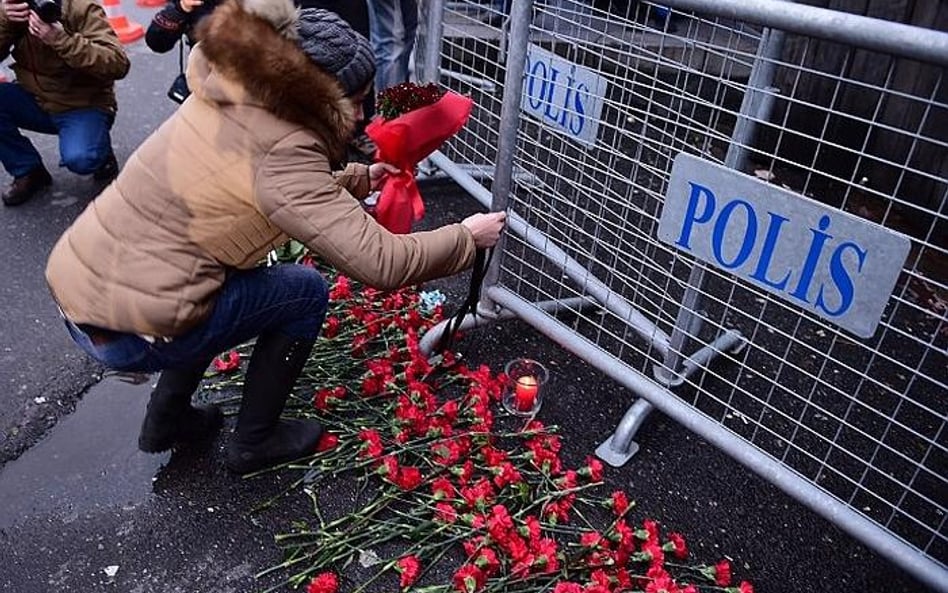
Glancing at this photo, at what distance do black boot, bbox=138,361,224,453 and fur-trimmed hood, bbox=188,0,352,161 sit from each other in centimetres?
89

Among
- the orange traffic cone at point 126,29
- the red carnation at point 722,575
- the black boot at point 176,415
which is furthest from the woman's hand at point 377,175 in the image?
the orange traffic cone at point 126,29

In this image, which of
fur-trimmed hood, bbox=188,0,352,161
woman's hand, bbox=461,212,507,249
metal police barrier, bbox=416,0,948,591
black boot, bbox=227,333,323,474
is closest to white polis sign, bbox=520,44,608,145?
metal police barrier, bbox=416,0,948,591

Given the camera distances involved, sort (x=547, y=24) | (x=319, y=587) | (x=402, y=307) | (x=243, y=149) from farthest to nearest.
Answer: (x=402, y=307) → (x=547, y=24) → (x=319, y=587) → (x=243, y=149)

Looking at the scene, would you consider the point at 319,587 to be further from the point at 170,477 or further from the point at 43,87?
the point at 43,87

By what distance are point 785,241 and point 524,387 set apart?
1.15 meters

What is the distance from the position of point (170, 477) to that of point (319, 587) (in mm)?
720

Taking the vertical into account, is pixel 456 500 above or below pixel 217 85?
below

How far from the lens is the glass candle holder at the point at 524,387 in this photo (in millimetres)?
2838

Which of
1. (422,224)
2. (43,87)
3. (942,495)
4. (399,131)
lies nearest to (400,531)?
(399,131)

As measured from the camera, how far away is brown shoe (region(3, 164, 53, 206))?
4.00 metres

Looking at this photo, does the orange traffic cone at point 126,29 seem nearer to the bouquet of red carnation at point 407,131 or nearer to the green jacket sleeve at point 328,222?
the bouquet of red carnation at point 407,131

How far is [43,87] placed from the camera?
3.89 metres

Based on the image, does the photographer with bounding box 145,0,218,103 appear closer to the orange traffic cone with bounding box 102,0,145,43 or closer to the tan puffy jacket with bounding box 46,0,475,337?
the tan puffy jacket with bounding box 46,0,475,337

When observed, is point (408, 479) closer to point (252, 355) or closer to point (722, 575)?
point (252, 355)
